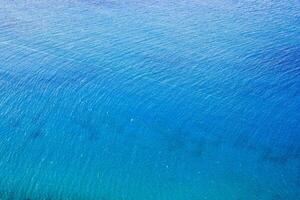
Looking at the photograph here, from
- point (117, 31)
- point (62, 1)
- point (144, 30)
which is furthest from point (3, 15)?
point (144, 30)

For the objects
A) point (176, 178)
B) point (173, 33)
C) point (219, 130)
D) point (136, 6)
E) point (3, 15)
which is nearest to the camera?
point (176, 178)

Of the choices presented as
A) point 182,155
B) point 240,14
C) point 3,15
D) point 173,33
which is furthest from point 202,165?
point 3,15

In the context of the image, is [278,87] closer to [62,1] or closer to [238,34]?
[238,34]

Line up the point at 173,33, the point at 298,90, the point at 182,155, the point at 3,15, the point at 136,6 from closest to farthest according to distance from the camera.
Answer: the point at 182,155 < the point at 298,90 < the point at 173,33 < the point at 3,15 < the point at 136,6

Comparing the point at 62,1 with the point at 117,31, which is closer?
the point at 117,31

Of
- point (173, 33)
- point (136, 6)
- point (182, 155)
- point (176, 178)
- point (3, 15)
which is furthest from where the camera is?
point (136, 6)

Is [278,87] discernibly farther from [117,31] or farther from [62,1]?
[62,1]
